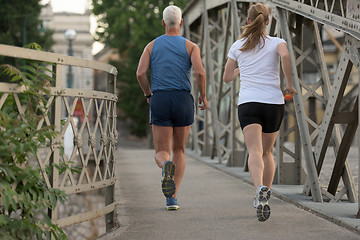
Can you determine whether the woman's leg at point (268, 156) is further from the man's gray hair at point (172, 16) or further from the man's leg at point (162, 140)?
the man's gray hair at point (172, 16)

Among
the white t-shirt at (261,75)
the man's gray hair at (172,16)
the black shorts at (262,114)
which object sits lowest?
the black shorts at (262,114)

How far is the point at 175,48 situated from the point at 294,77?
1856 mm

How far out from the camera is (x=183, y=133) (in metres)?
6.88

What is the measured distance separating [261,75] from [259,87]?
0.35 feet

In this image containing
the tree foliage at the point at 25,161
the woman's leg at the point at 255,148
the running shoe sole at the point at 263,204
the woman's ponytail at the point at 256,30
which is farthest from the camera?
the woman's ponytail at the point at 256,30

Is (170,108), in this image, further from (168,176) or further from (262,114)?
(262,114)

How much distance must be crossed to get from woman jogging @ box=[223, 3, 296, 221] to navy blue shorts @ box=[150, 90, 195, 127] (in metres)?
0.59

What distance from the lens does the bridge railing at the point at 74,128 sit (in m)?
5.18

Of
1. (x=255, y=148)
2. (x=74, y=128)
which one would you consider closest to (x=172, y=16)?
(x=255, y=148)

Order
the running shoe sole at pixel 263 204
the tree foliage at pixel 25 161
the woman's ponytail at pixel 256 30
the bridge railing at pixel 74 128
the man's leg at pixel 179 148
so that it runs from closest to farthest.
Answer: the tree foliage at pixel 25 161, the bridge railing at pixel 74 128, the running shoe sole at pixel 263 204, the woman's ponytail at pixel 256 30, the man's leg at pixel 179 148

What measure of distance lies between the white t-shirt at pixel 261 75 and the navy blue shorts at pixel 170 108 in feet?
1.92

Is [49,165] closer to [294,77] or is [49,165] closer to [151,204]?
[151,204]

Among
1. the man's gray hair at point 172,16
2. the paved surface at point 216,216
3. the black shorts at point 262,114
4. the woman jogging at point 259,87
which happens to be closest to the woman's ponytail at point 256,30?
the woman jogging at point 259,87

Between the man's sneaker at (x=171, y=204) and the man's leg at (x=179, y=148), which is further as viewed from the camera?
the man's sneaker at (x=171, y=204)
